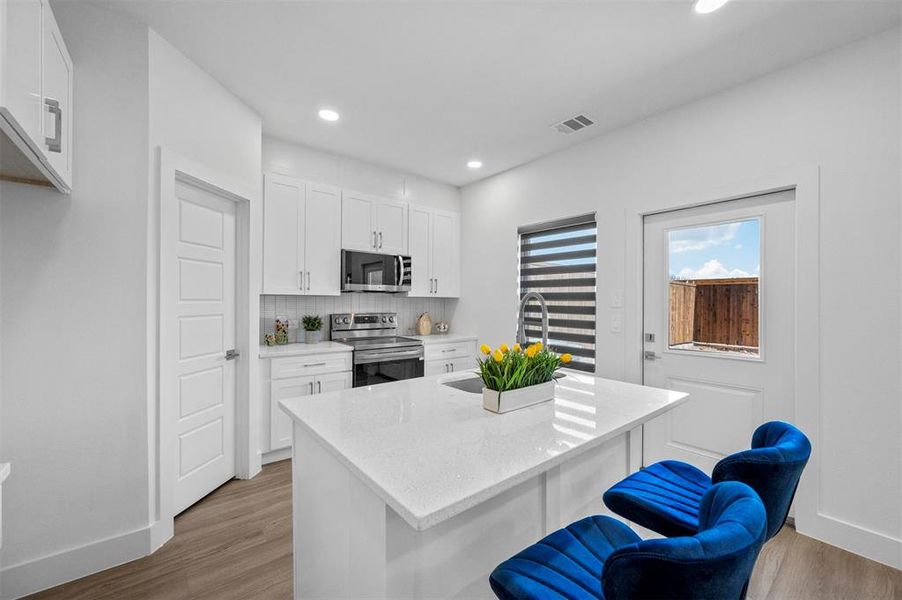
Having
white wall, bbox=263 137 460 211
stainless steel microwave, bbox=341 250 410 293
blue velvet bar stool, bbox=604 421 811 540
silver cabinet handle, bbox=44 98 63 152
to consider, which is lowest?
blue velvet bar stool, bbox=604 421 811 540

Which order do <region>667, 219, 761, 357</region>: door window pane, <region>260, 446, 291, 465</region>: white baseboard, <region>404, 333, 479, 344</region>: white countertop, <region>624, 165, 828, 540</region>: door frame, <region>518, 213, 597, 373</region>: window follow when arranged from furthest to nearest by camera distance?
<region>404, 333, 479, 344</region>: white countertop < <region>518, 213, 597, 373</region>: window < <region>260, 446, 291, 465</region>: white baseboard < <region>667, 219, 761, 357</region>: door window pane < <region>624, 165, 828, 540</region>: door frame

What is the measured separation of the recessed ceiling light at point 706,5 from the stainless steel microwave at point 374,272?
2.89 m

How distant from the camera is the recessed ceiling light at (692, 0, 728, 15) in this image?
1775 mm

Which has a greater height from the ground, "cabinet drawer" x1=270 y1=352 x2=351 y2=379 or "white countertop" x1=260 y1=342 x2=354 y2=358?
"white countertop" x1=260 y1=342 x2=354 y2=358

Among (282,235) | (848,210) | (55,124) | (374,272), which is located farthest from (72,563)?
(848,210)

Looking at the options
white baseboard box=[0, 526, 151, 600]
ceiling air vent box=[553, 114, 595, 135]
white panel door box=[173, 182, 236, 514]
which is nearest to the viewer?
white baseboard box=[0, 526, 151, 600]

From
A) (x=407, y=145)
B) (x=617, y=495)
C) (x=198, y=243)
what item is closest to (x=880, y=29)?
(x=617, y=495)

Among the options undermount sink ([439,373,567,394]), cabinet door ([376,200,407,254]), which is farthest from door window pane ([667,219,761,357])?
cabinet door ([376,200,407,254])

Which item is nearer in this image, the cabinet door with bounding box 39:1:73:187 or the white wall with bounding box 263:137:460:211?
the cabinet door with bounding box 39:1:73:187

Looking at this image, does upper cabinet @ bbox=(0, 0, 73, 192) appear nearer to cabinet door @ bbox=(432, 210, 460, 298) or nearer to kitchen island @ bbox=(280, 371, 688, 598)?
kitchen island @ bbox=(280, 371, 688, 598)

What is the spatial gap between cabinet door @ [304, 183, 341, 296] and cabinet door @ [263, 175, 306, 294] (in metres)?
0.08

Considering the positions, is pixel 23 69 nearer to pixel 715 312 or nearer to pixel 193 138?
pixel 193 138

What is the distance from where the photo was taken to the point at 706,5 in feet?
5.90

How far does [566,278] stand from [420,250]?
1.63m
